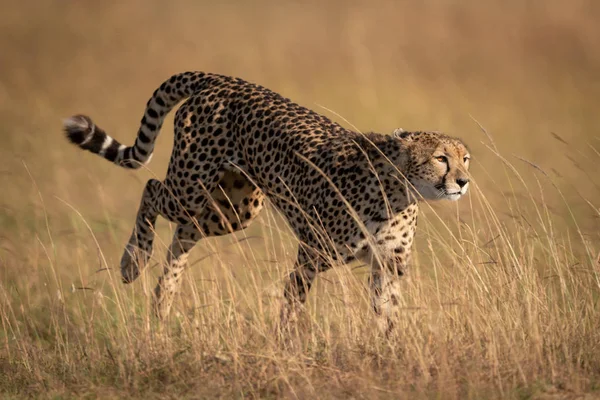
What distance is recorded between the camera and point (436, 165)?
565 centimetres

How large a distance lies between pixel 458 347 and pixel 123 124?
11.0 metres

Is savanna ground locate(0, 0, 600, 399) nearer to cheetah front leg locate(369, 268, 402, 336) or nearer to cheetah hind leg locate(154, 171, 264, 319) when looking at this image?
cheetah front leg locate(369, 268, 402, 336)

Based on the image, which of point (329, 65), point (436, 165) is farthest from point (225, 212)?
point (329, 65)

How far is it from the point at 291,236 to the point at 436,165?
0.77 meters

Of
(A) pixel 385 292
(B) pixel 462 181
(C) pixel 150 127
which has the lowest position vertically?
(A) pixel 385 292

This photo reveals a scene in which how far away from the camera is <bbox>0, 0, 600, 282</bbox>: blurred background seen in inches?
568

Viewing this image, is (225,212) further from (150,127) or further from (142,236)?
(150,127)

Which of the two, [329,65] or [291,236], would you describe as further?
[329,65]

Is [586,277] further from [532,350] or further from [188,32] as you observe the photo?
[188,32]

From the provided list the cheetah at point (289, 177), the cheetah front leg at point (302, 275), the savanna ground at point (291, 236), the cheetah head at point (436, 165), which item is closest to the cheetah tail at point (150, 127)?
the cheetah at point (289, 177)

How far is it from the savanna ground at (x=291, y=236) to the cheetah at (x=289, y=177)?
146 millimetres

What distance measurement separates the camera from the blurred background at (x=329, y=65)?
14.4 meters

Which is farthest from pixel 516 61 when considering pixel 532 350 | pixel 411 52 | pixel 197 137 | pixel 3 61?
pixel 532 350

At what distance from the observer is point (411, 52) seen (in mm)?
18641
